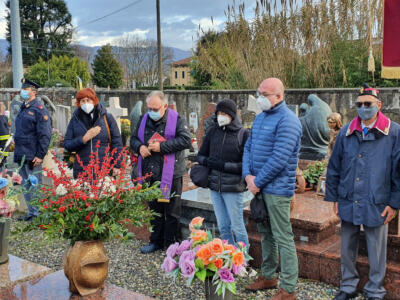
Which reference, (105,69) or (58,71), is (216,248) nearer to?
(58,71)

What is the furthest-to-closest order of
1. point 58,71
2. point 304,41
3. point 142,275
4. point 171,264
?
1. point 58,71
2. point 304,41
3. point 142,275
4. point 171,264

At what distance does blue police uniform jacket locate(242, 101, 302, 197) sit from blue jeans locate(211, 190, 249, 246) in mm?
494

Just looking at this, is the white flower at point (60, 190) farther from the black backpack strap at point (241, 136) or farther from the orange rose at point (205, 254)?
the black backpack strap at point (241, 136)

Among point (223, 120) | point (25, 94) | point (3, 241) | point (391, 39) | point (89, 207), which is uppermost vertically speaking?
point (391, 39)

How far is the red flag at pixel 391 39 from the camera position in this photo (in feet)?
11.8

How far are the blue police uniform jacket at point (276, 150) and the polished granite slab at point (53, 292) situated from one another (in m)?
1.29

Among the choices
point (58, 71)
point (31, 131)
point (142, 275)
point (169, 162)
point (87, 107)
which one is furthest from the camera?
point (58, 71)

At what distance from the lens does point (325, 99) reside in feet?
26.9

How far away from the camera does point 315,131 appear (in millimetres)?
6805

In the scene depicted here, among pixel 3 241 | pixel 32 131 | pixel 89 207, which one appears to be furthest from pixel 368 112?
pixel 32 131

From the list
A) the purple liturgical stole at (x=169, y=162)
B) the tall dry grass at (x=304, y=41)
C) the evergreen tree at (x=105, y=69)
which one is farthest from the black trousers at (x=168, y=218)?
the evergreen tree at (x=105, y=69)

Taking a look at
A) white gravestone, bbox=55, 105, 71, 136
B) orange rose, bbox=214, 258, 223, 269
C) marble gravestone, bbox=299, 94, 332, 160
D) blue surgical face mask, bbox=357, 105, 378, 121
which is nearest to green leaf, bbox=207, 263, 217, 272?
orange rose, bbox=214, 258, 223, 269

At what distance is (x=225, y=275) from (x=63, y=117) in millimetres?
8800

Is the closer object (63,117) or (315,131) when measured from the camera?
(315,131)
